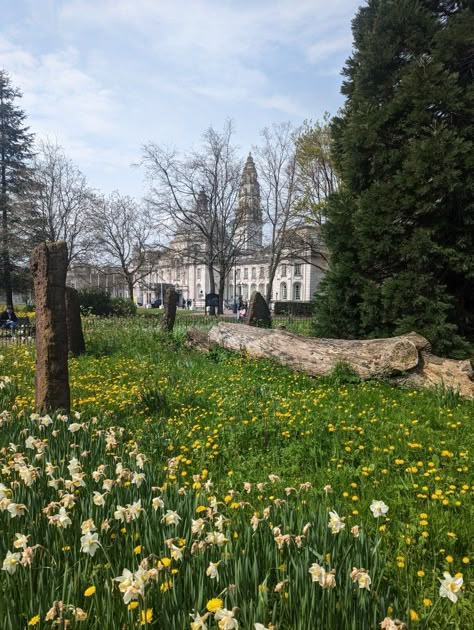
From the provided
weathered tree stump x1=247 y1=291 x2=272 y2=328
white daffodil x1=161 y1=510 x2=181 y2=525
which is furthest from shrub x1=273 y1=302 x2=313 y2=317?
white daffodil x1=161 y1=510 x2=181 y2=525

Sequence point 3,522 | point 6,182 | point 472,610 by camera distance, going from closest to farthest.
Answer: point 472,610, point 3,522, point 6,182

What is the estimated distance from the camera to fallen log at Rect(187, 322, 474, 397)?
230 inches

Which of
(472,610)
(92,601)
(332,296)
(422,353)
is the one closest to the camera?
(92,601)

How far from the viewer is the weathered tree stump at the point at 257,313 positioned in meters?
15.0

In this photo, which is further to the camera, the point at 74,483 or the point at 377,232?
the point at 377,232

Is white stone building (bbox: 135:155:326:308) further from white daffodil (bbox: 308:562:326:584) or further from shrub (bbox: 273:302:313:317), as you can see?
white daffodil (bbox: 308:562:326:584)

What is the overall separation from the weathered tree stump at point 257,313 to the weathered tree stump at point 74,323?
6.37 meters

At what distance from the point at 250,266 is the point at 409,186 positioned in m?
77.9

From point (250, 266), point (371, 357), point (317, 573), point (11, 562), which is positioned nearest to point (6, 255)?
point (371, 357)

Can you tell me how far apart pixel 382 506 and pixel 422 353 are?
4711 millimetres

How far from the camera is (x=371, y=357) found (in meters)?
6.54

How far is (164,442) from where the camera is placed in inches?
166

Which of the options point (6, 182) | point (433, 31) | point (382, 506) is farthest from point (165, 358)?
point (6, 182)

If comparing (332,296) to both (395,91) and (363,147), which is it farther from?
(395,91)
